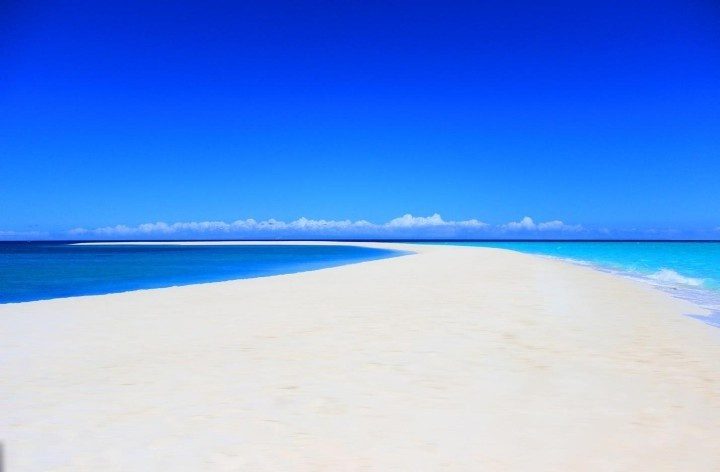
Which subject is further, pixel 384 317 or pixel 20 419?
pixel 384 317

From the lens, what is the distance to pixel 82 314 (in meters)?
9.66

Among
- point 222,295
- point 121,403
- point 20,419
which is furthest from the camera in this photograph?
point 222,295

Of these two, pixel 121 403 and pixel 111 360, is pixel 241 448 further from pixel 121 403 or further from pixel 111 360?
pixel 111 360

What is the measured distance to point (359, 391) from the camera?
4750mm

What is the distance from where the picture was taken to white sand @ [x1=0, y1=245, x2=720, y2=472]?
345 centimetres

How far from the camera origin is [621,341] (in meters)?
7.11

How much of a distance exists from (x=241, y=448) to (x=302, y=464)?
55 cm

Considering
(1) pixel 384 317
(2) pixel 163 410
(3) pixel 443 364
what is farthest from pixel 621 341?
(2) pixel 163 410

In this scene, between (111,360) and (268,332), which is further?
(268,332)

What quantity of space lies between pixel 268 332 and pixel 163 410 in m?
3.52

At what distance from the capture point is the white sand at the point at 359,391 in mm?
3449

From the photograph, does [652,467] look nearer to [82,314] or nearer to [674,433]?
[674,433]

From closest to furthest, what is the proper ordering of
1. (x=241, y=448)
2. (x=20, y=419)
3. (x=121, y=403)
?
(x=241, y=448), (x=20, y=419), (x=121, y=403)

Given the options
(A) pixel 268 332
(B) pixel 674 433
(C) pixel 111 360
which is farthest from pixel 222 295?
(B) pixel 674 433
